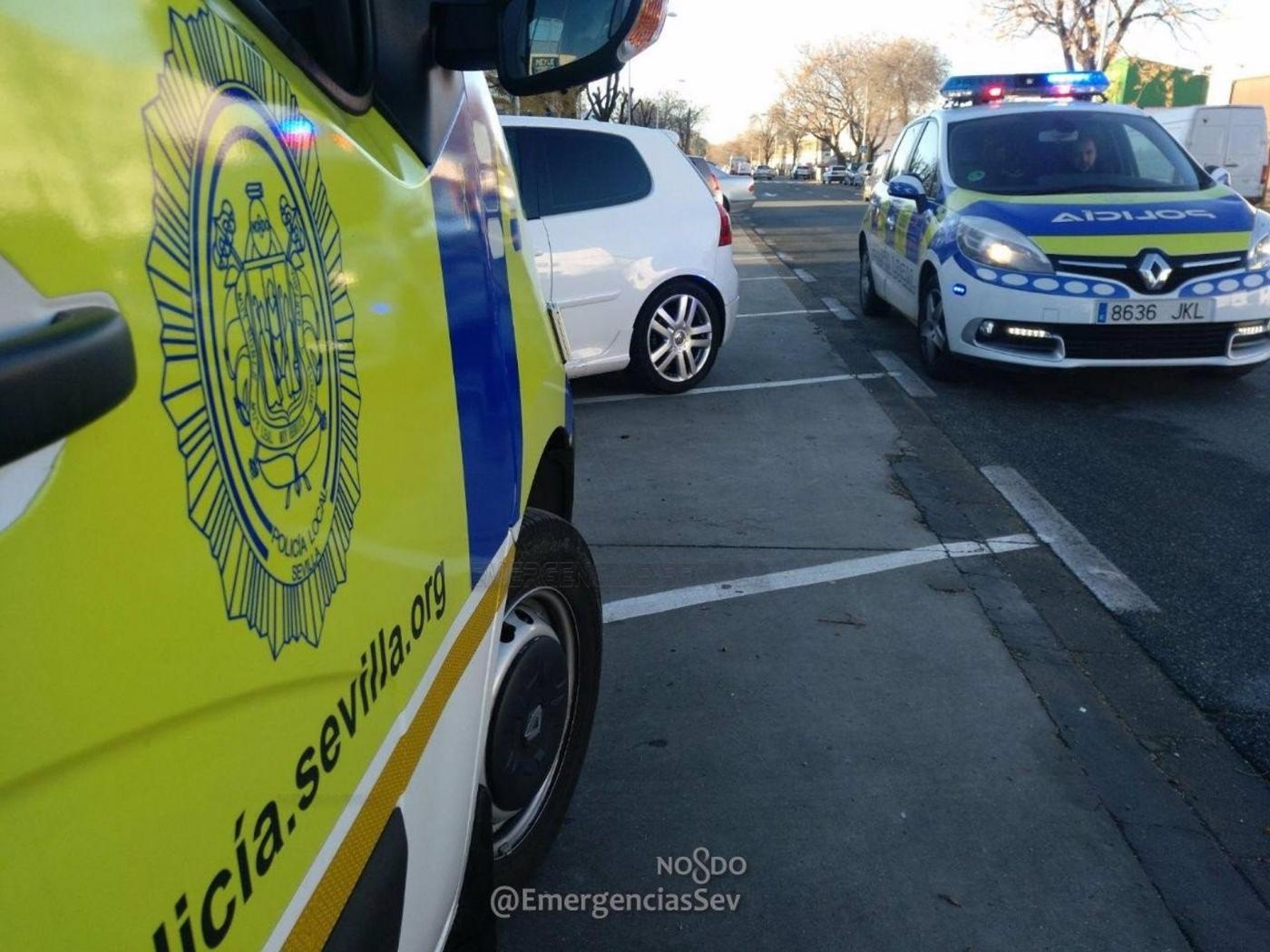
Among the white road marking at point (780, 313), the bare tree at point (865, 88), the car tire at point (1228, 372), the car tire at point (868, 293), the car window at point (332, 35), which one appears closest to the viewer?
the car window at point (332, 35)

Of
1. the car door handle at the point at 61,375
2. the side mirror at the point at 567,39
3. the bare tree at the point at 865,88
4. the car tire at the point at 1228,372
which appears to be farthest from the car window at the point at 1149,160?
the bare tree at the point at 865,88

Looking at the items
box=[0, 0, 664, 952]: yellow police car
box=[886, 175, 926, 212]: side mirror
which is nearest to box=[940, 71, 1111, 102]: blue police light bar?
box=[886, 175, 926, 212]: side mirror

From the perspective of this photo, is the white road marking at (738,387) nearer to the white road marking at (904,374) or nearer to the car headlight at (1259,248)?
the white road marking at (904,374)

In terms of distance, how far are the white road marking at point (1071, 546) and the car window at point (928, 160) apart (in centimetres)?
293

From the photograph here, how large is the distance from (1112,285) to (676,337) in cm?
258

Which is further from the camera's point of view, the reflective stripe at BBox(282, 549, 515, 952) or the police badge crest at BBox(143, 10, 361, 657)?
the reflective stripe at BBox(282, 549, 515, 952)

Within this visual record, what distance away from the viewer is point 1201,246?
6.28 metres

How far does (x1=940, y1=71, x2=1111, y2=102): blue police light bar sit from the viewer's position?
354 inches

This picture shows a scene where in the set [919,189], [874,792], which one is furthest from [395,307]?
[919,189]

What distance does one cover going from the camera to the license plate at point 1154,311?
6.17m

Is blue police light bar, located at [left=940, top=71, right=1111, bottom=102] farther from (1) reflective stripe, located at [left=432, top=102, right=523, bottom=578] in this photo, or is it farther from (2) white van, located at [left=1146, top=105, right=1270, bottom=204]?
(2) white van, located at [left=1146, top=105, right=1270, bottom=204]

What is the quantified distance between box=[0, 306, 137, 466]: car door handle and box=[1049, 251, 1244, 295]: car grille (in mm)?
6223

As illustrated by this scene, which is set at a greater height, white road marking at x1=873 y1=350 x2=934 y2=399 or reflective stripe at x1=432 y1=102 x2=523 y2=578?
reflective stripe at x1=432 y1=102 x2=523 y2=578

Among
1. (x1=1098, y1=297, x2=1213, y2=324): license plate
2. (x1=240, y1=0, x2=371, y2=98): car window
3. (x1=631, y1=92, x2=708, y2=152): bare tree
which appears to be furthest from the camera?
(x1=631, y1=92, x2=708, y2=152): bare tree
